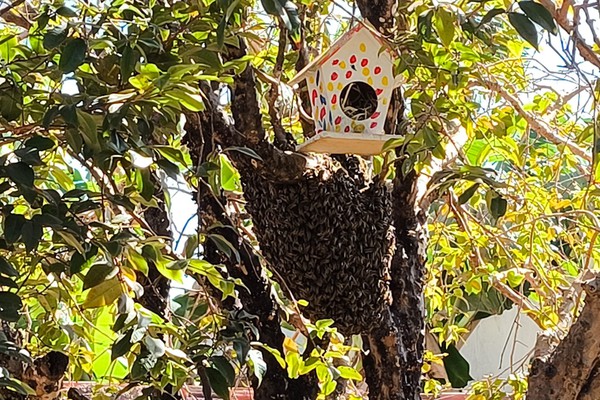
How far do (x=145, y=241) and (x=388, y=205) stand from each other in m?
0.64

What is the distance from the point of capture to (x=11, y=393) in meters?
1.34

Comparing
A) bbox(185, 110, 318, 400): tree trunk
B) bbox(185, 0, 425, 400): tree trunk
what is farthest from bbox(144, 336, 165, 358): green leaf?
bbox(185, 110, 318, 400): tree trunk

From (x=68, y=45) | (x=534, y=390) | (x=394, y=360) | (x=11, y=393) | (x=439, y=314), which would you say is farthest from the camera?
(x=439, y=314)

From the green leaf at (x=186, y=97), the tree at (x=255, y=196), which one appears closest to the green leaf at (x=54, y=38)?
the tree at (x=255, y=196)

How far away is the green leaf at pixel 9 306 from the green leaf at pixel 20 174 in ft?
0.37

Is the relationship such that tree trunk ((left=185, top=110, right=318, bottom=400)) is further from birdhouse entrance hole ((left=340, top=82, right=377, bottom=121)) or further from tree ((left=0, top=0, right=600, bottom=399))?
birdhouse entrance hole ((left=340, top=82, right=377, bottom=121))

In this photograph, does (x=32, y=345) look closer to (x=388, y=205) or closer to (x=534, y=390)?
(x=388, y=205)

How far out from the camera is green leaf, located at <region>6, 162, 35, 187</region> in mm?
703

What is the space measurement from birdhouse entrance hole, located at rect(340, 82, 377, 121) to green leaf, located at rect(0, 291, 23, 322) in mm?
623

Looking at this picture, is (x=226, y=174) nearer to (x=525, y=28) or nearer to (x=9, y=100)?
(x=9, y=100)

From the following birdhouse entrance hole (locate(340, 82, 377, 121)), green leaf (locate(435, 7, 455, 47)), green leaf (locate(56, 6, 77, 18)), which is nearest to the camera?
green leaf (locate(56, 6, 77, 18))

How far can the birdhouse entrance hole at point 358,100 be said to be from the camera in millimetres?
1216

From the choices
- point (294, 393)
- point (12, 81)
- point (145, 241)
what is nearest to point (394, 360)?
point (294, 393)

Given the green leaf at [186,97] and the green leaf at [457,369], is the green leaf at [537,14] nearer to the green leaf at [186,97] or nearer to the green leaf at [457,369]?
the green leaf at [186,97]
